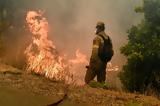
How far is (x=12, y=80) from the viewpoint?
36.5 feet

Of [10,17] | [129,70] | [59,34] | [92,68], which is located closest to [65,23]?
[59,34]

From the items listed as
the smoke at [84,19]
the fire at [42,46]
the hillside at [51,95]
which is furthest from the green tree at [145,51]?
the smoke at [84,19]

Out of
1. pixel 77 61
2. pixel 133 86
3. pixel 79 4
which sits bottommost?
pixel 133 86

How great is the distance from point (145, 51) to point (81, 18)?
15.5 metres

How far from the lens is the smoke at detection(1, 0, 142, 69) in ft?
99.1

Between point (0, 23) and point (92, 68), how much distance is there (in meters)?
15.0

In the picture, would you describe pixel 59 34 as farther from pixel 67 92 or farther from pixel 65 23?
pixel 67 92

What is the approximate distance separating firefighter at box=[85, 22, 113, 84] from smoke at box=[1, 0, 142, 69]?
15.0 meters

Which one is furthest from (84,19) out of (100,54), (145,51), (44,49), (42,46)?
(100,54)

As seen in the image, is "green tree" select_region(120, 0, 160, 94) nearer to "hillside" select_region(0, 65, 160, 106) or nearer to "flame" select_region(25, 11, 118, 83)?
"hillside" select_region(0, 65, 160, 106)

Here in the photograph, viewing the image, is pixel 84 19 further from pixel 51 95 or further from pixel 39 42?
pixel 51 95

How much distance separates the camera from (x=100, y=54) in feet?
46.8

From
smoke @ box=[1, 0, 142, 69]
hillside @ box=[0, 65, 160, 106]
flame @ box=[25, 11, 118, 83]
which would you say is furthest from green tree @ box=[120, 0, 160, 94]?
smoke @ box=[1, 0, 142, 69]

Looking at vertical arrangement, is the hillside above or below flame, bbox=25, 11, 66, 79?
below
